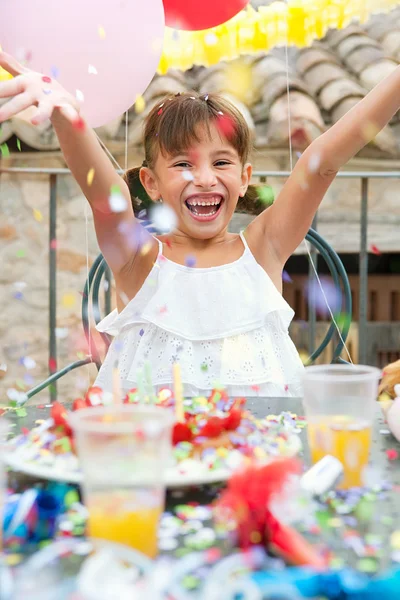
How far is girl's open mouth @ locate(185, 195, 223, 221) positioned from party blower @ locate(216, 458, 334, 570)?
0.98 m

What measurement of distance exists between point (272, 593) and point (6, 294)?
2633 millimetres

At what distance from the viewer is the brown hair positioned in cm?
149

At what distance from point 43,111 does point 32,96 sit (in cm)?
5

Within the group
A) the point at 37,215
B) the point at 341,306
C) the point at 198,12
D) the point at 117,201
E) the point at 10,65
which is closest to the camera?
the point at 10,65

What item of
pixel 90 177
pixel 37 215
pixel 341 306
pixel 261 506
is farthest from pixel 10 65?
pixel 37 215

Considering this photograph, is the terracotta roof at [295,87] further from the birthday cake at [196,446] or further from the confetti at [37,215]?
the birthday cake at [196,446]

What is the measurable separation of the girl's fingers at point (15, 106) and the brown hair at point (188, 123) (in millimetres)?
493

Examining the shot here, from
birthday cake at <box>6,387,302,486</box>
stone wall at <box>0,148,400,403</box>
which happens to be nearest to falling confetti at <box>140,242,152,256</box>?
birthday cake at <box>6,387,302,486</box>

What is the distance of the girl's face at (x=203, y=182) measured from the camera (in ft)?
4.85

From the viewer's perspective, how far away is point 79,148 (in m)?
1.25

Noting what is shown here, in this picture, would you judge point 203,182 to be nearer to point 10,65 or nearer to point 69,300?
point 10,65

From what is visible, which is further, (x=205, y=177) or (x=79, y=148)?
(x=205, y=177)

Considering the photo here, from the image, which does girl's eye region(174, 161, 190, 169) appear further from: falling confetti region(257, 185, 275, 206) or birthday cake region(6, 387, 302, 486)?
birthday cake region(6, 387, 302, 486)

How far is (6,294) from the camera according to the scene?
2.94 metres
